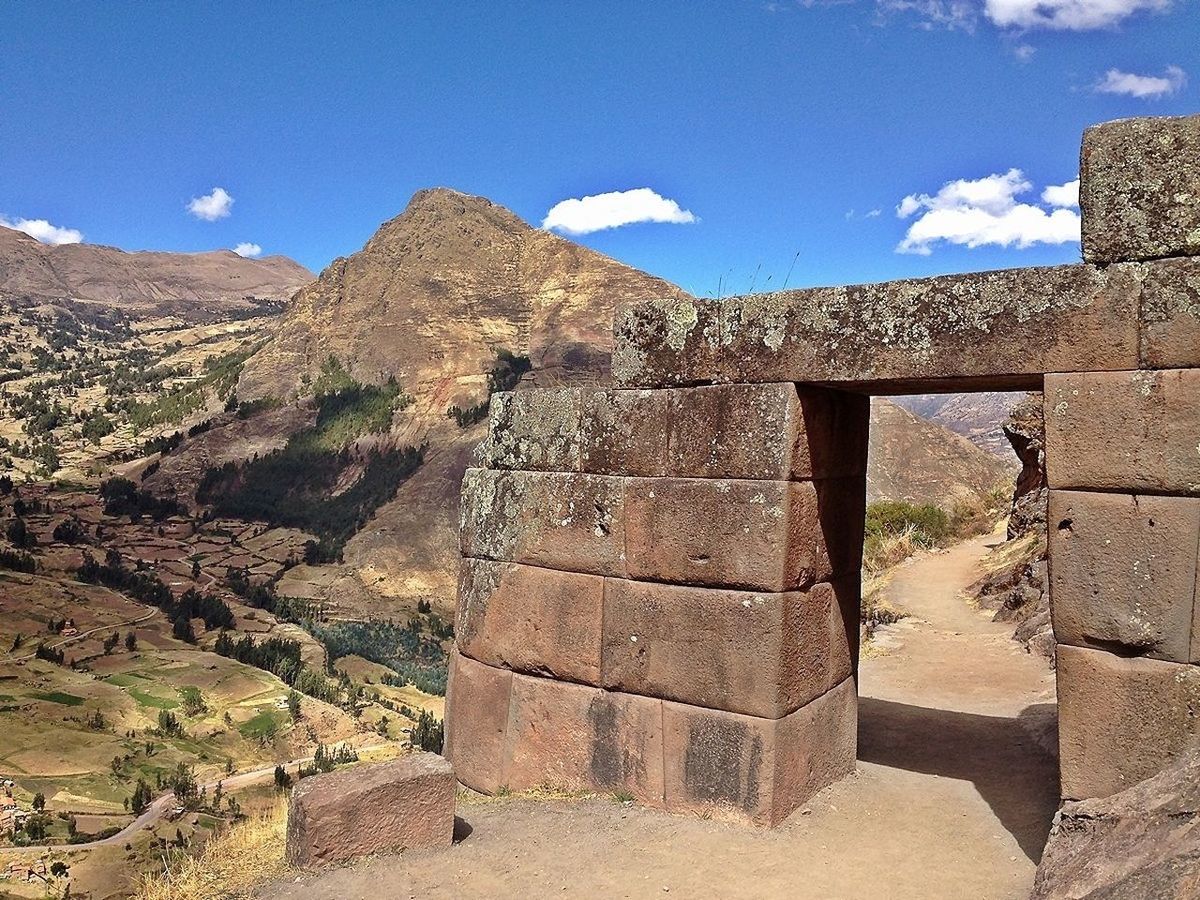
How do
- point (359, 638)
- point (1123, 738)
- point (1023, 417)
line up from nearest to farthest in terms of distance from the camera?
point (1123, 738), point (1023, 417), point (359, 638)

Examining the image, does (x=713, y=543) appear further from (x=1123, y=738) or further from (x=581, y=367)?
(x=581, y=367)

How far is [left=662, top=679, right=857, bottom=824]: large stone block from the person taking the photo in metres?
5.59

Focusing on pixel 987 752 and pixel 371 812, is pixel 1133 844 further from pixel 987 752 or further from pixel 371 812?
pixel 371 812

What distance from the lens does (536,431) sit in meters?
6.83

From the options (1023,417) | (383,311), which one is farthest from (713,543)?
(383,311)

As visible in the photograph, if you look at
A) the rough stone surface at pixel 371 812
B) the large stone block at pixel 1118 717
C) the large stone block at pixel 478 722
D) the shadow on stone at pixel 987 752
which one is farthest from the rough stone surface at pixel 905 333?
the rough stone surface at pixel 371 812

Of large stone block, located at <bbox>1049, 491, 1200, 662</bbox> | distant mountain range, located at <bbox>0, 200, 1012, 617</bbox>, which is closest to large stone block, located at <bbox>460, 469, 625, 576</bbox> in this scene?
large stone block, located at <bbox>1049, 491, 1200, 662</bbox>

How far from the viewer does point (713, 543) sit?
230 inches

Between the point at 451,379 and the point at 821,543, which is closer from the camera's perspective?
the point at 821,543

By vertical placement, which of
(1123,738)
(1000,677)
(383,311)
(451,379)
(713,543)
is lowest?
(1000,677)

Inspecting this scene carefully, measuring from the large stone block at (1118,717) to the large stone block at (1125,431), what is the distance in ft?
3.05

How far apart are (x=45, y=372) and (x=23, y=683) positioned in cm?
8215

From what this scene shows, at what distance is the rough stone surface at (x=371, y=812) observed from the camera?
5137mm

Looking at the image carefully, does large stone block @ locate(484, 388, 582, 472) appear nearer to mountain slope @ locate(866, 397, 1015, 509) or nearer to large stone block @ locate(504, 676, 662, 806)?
large stone block @ locate(504, 676, 662, 806)
